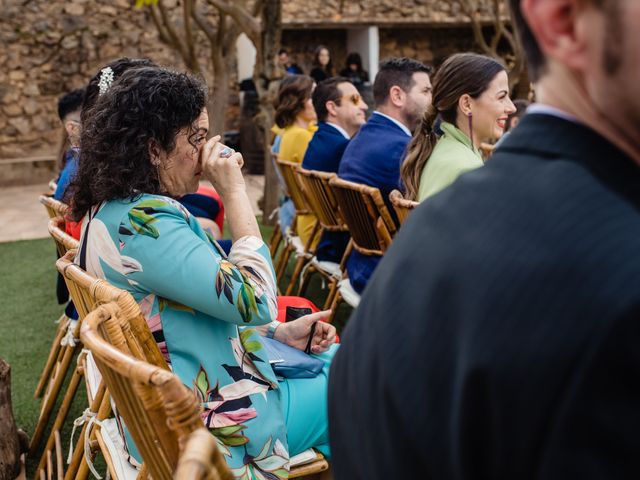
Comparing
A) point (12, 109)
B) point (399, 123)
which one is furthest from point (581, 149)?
point (12, 109)

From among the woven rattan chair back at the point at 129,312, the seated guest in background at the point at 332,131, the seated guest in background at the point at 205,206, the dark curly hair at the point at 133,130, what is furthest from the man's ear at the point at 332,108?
the woven rattan chair back at the point at 129,312

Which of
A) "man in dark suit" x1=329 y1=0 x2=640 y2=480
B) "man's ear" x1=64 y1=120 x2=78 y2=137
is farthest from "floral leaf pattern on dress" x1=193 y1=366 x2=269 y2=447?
"man's ear" x1=64 y1=120 x2=78 y2=137

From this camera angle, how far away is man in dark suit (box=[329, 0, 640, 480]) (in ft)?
1.82

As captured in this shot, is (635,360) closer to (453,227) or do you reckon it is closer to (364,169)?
(453,227)

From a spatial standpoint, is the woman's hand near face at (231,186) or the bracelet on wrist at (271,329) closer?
the woman's hand near face at (231,186)

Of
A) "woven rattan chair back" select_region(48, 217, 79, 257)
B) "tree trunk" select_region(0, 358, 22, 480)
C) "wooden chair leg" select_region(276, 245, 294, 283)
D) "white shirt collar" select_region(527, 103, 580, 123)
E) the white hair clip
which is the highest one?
"white shirt collar" select_region(527, 103, 580, 123)

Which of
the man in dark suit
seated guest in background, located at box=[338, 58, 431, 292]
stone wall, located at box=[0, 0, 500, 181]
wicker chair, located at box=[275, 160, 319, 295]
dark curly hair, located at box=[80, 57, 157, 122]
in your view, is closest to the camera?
the man in dark suit

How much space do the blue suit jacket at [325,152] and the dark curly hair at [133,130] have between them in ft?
8.46

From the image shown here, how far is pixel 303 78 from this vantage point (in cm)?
520

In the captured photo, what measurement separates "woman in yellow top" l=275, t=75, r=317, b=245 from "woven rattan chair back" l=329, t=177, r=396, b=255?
6.13ft

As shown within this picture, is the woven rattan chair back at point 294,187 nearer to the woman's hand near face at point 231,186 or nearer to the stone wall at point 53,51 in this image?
the woman's hand near face at point 231,186

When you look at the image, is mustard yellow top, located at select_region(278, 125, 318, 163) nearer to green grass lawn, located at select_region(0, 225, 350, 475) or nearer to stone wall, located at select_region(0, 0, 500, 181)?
green grass lawn, located at select_region(0, 225, 350, 475)

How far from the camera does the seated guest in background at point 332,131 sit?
3.70 m

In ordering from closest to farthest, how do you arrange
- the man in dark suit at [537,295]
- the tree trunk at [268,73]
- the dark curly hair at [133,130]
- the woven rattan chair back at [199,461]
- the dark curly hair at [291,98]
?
the man in dark suit at [537,295]
the woven rattan chair back at [199,461]
the dark curly hair at [133,130]
the dark curly hair at [291,98]
the tree trunk at [268,73]
